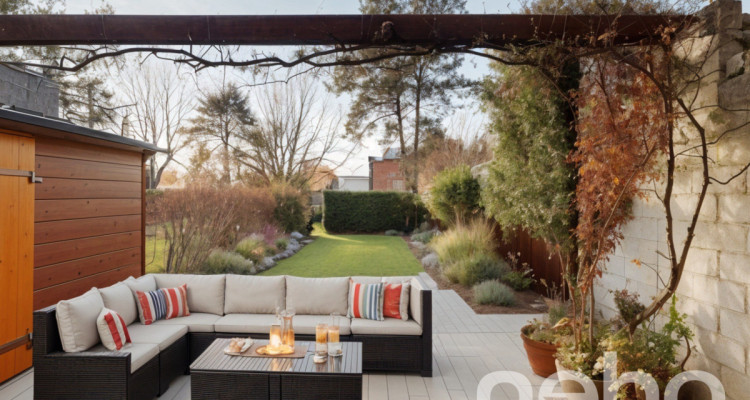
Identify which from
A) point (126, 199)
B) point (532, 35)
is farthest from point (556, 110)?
point (126, 199)

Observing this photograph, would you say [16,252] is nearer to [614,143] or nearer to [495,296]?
[614,143]

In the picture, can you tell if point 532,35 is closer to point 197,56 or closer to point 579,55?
point 579,55

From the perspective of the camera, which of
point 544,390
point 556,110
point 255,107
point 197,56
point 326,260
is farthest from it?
point 255,107

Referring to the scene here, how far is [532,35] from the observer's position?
3344 millimetres

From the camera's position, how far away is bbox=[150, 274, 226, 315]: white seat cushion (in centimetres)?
473

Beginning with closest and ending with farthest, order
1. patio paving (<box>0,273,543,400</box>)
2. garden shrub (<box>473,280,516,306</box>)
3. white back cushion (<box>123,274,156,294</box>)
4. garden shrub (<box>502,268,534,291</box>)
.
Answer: patio paving (<box>0,273,543,400</box>), white back cushion (<box>123,274,156,294</box>), garden shrub (<box>473,280,516,306</box>), garden shrub (<box>502,268,534,291</box>)

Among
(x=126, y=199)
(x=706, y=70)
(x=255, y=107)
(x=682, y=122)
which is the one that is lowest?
(x=126, y=199)

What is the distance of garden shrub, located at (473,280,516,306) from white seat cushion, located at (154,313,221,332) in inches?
164

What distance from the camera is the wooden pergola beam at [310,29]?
3.15 metres

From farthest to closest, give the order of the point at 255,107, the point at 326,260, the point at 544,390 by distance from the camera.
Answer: the point at 255,107, the point at 326,260, the point at 544,390

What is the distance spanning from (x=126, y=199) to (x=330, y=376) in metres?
4.35

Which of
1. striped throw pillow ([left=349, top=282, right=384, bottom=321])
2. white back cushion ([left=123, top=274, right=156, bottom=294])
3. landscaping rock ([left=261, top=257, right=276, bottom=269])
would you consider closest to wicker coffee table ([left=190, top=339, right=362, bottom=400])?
striped throw pillow ([left=349, top=282, right=384, bottom=321])

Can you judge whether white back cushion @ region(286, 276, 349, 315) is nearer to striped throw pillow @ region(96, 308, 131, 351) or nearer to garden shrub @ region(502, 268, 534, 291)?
striped throw pillow @ region(96, 308, 131, 351)

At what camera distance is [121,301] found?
409cm
